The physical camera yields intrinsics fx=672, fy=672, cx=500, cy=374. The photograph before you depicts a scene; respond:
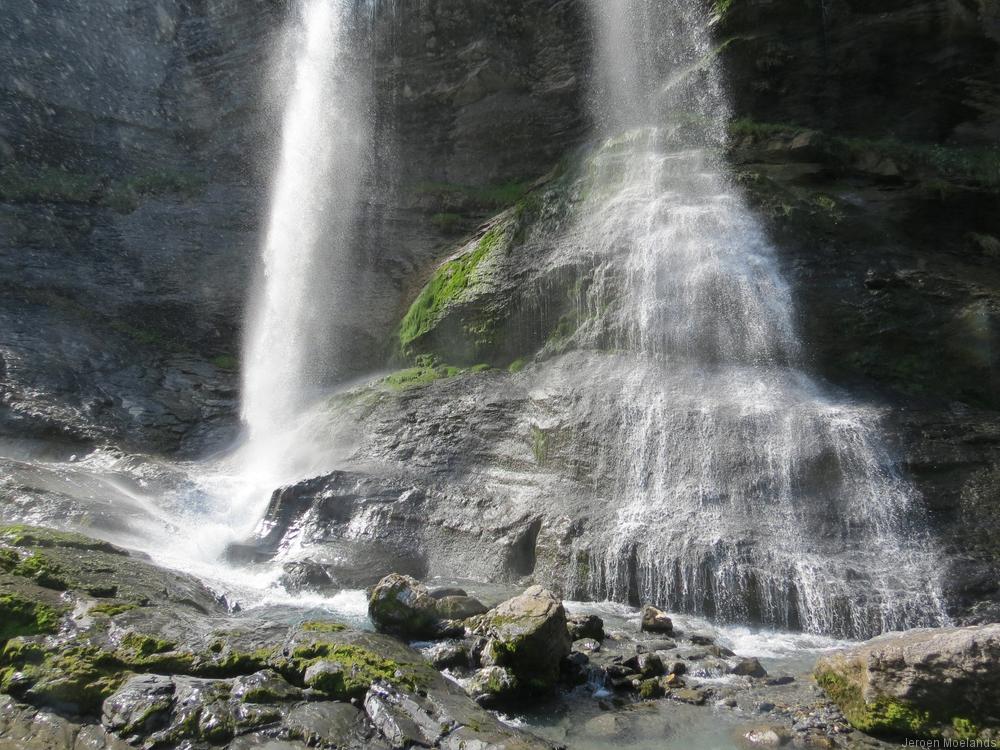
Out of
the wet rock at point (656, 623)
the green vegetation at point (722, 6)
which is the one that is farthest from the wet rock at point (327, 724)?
the green vegetation at point (722, 6)

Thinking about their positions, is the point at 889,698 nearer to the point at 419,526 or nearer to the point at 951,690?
the point at 951,690

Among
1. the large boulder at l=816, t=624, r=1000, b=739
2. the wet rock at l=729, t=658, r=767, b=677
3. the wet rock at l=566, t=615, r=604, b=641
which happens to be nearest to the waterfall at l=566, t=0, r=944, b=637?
the wet rock at l=566, t=615, r=604, b=641

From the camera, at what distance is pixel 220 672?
5234 mm

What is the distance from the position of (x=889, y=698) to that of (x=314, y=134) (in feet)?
79.2

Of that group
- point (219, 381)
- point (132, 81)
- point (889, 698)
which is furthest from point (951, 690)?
point (132, 81)

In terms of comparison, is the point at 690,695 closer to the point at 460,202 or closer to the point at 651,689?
the point at 651,689

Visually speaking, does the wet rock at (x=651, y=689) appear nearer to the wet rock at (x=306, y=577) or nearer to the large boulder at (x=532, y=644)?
the large boulder at (x=532, y=644)

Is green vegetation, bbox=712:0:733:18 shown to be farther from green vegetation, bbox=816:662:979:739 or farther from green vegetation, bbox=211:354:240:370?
green vegetation, bbox=816:662:979:739

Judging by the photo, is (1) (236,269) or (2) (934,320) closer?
(2) (934,320)

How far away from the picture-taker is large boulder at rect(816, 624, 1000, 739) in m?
4.53

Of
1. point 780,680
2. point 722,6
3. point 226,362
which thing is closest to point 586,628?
point 780,680

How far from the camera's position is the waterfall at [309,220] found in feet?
58.4

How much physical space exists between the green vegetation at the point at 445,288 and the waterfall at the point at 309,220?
252cm

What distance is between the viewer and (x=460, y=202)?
71.5 feet
